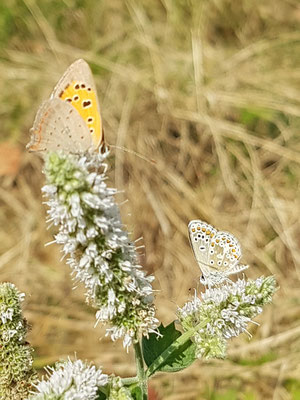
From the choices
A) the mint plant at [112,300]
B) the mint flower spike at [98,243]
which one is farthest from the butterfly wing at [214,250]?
the mint flower spike at [98,243]

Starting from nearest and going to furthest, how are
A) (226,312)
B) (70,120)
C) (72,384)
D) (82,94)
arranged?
1. (72,384)
2. (226,312)
3. (70,120)
4. (82,94)

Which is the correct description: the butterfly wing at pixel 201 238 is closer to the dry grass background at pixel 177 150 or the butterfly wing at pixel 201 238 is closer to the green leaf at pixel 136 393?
the green leaf at pixel 136 393

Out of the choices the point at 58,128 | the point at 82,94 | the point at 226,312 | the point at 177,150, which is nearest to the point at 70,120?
the point at 58,128

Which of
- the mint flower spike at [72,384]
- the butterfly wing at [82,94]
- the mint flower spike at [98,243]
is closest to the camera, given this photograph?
the mint flower spike at [98,243]

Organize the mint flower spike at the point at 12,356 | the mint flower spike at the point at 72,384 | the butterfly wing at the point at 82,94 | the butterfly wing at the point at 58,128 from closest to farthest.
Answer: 1. the mint flower spike at the point at 72,384
2. the mint flower spike at the point at 12,356
3. the butterfly wing at the point at 58,128
4. the butterfly wing at the point at 82,94

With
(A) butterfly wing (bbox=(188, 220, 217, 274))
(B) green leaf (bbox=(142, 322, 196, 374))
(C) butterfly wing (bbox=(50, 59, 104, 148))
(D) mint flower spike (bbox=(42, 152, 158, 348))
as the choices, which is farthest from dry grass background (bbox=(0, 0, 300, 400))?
(D) mint flower spike (bbox=(42, 152, 158, 348))

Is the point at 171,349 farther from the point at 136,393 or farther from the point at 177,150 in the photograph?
the point at 177,150

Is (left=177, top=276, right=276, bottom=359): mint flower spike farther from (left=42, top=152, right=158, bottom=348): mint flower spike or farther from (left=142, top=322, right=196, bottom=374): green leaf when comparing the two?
(left=42, top=152, right=158, bottom=348): mint flower spike
